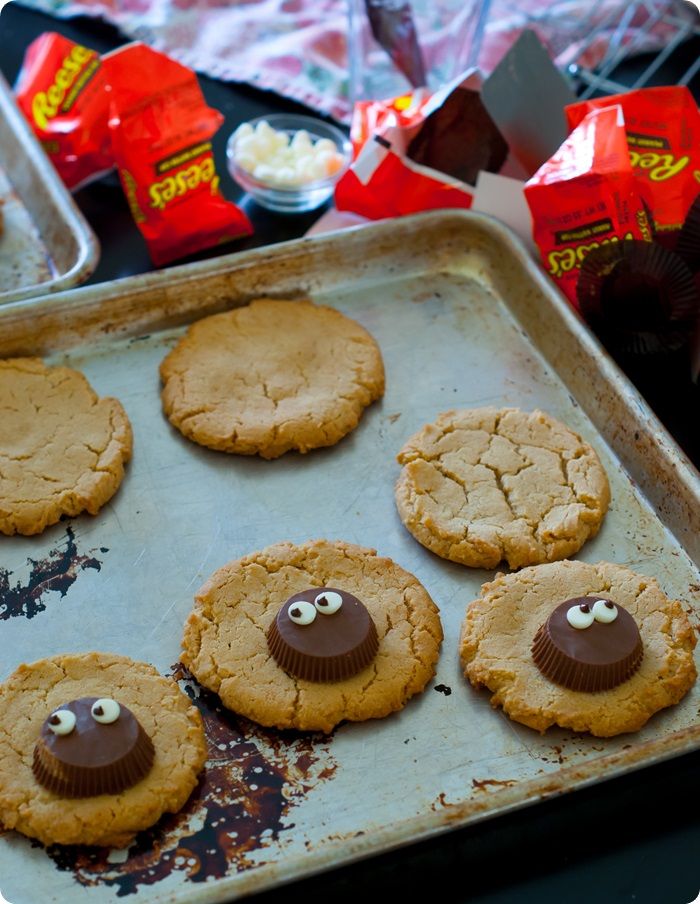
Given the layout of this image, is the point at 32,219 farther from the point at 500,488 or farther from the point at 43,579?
the point at 500,488

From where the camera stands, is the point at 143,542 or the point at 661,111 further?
the point at 661,111

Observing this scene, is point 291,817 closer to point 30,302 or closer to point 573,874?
point 573,874

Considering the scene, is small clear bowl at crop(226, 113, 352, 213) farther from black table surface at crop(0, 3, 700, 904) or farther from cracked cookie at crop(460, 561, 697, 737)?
black table surface at crop(0, 3, 700, 904)

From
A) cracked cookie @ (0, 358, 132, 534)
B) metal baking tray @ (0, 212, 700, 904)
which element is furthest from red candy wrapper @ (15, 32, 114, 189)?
cracked cookie @ (0, 358, 132, 534)

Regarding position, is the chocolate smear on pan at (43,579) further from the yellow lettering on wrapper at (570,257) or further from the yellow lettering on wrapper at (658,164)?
the yellow lettering on wrapper at (658,164)

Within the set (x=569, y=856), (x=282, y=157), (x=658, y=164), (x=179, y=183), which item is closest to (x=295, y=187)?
(x=282, y=157)

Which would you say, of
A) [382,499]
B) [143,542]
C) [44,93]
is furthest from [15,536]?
[44,93]

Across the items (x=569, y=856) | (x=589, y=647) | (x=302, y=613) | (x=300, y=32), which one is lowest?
(x=569, y=856)
